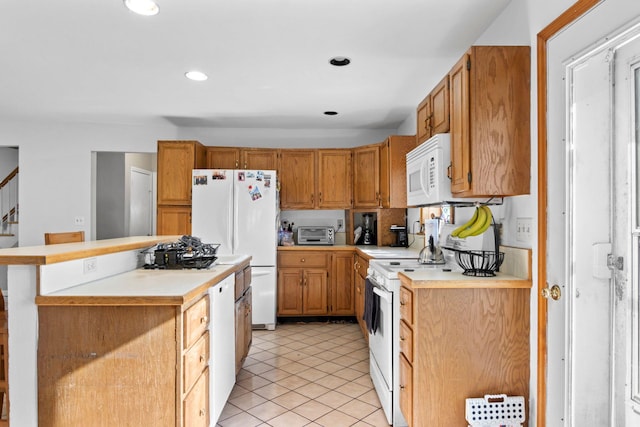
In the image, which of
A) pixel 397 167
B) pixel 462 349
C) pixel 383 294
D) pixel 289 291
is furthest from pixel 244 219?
pixel 462 349

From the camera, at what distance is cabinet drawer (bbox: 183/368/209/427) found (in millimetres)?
1654

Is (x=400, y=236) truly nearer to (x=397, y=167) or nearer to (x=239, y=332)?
(x=397, y=167)

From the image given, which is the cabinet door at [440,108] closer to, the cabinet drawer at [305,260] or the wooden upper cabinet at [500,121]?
the wooden upper cabinet at [500,121]

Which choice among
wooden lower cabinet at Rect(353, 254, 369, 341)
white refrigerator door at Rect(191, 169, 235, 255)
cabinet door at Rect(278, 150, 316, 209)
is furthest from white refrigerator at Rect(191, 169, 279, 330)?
wooden lower cabinet at Rect(353, 254, 369, 341)

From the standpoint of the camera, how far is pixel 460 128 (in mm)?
2119

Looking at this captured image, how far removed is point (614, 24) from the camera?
143 centimetres

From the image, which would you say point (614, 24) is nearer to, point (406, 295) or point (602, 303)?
point (602, 303)

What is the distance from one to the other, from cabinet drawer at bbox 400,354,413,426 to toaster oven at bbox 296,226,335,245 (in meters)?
2.72

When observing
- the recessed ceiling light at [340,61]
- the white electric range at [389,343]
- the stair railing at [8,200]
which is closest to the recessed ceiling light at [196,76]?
the recessed ceiling light at [340,61]

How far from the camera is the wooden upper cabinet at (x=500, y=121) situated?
2004 mm

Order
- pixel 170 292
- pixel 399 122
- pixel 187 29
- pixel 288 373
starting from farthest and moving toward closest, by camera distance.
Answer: pixel 399 122, pixel 288 373, pixel 187 29, pixel 170 292

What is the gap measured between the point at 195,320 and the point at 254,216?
2527mm

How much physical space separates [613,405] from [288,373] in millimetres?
2094

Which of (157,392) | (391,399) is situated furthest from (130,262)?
(391,399)
